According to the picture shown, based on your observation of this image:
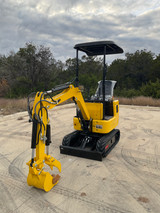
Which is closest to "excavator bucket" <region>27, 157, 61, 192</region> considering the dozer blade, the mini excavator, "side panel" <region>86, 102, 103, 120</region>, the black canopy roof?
the mini excavator

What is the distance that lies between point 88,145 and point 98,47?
2721mm

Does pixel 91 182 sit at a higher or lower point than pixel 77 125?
lower

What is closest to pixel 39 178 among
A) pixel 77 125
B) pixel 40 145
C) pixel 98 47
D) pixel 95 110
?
pixel 40 145

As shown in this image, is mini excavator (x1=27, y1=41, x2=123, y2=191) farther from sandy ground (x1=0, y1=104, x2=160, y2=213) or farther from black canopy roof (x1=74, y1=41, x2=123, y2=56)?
sandy ground (x1=0, y1=104, x2=160, y2=213)

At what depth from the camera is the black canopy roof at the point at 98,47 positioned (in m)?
4.37

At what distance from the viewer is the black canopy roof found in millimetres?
4371

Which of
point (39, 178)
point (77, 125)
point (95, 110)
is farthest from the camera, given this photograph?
point (77, 125)

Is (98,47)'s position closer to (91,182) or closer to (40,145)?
(40,145)

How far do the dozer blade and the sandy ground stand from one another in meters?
0.13

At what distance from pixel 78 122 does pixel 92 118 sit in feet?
1.40

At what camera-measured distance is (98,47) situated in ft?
15.9

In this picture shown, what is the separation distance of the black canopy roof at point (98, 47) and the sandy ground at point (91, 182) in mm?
2746

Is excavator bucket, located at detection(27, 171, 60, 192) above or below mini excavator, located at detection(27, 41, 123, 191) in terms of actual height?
below

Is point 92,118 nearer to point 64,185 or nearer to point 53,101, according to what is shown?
point 53,101
